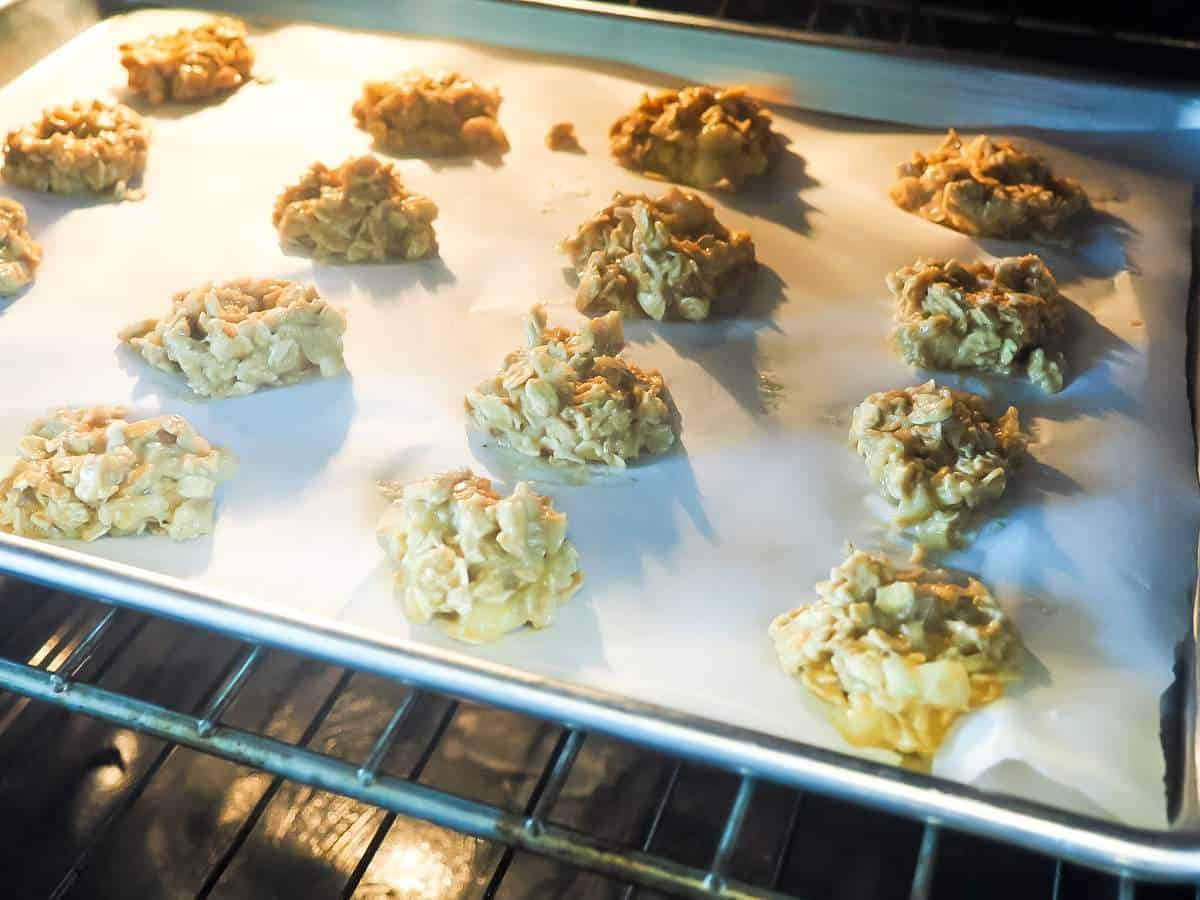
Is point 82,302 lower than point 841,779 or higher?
lower

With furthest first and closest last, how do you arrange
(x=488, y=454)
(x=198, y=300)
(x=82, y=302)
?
(x=82, y=302)
(x=198, y=300)
(x=488, y=454)

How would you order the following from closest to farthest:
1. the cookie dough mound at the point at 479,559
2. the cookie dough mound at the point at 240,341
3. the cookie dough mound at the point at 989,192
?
the cookie dough mound at the point at 479,559
the cookie dough mound at the point at 240,341
the cookie dough mound at the point at 989,192

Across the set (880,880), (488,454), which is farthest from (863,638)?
(488,454)

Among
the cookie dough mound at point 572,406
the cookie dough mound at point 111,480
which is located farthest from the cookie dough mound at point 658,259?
the cookie dough mound at point 111,480

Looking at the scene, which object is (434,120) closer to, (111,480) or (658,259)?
(658,259)

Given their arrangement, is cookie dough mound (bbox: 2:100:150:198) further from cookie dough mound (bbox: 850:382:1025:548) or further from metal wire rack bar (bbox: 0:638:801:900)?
cookie dough mound (bbox: 850:382:1025:548)

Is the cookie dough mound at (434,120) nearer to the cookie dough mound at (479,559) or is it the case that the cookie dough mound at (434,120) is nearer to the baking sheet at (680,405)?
the baking sheet at (680,405)

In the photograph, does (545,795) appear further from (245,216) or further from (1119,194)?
(1119,194)
